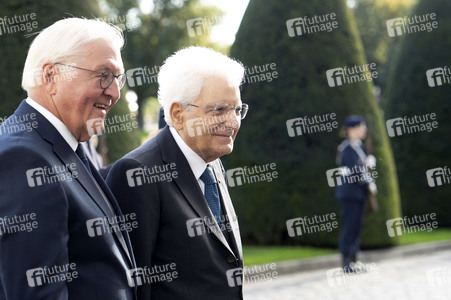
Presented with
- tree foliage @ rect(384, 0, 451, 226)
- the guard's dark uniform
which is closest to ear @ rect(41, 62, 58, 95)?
the guard's dark uniform

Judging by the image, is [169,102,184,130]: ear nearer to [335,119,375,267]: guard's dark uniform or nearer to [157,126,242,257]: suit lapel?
[157,126,242,257]: suit lapel

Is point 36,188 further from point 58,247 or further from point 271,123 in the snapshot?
point 271,123

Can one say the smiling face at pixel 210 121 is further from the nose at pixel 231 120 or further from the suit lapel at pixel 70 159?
the suit lapel at pixel 70 159

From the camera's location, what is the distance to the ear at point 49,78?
7.84 ft

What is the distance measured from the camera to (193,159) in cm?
300

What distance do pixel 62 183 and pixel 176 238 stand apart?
70 cm

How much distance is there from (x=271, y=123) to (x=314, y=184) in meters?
1.34

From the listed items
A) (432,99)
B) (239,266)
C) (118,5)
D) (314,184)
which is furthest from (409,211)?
(118,5)

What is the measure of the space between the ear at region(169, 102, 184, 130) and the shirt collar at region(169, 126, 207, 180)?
2.4 inches

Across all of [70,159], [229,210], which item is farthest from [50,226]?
[229,210]

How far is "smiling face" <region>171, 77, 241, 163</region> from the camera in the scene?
2.89 m

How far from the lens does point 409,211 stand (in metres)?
15.8

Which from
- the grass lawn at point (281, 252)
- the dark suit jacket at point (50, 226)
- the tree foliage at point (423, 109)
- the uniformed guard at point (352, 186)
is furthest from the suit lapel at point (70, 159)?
the tree foliage at point (423, 109)

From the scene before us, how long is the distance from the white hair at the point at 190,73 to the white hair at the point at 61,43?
51cm
